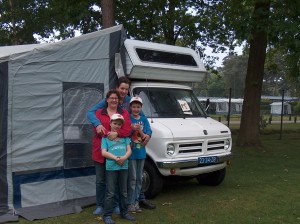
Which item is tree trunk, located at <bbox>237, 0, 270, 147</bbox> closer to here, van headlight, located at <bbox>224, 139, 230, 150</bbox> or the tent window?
van headlight, located at <bbox>224, 139, 230, 150</bbox>

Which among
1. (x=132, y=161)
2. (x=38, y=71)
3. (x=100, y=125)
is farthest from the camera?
(x=38, y=71)

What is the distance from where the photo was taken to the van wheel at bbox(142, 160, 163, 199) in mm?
7367

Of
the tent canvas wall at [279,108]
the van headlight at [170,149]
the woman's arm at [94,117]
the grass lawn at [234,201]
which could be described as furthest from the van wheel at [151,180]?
the tent canvas wall at [279,108]

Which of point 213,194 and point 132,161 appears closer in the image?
point 132,161

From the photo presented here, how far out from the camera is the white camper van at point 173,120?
23.8 feet

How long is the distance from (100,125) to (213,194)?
3070 millimetres

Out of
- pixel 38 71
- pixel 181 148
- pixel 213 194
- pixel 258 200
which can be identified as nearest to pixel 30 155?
pixel 38 71

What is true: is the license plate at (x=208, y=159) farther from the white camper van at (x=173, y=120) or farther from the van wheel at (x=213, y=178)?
the van wheel at (x=213, y=178)

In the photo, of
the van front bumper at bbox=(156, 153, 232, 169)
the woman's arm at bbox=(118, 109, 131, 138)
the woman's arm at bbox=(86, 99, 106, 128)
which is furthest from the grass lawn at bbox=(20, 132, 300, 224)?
the woman's arm at bbox=(86, 99, 106, 128)

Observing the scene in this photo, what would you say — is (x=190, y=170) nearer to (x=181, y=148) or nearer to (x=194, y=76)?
(x=181, y=148)

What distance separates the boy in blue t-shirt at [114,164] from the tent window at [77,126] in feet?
4.49

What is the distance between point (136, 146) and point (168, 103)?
187 centimetres

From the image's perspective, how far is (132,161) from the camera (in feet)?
21.2

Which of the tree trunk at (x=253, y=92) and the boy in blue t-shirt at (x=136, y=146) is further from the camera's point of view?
the tree trunk at (x=253, y=92)
